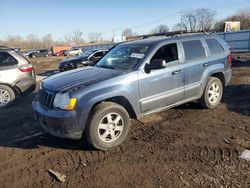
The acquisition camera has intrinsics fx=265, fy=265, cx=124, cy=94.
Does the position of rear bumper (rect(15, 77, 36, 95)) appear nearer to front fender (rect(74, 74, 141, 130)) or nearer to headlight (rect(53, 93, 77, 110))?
headlight (rect(53, 93, 77, 110))

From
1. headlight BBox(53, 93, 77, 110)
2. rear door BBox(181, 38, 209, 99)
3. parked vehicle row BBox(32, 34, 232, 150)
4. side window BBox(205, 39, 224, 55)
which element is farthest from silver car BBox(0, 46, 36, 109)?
side window BBox(205, 39, 224, 55)

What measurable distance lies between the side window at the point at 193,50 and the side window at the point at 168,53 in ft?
0.87

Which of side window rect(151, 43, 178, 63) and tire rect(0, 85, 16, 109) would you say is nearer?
side window rect(151, 43, 178, 63)

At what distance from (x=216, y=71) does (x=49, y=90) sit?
3791mm

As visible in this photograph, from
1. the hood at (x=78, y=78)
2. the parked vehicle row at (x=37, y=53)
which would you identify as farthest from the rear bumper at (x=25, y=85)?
the parked vehicle row at (x=37, y=53)

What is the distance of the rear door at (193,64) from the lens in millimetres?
5516

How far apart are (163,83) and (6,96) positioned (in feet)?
15.7

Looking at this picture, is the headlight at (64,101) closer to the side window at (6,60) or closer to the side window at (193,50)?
the side window at (193,50)

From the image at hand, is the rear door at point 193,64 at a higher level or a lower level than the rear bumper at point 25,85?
higher

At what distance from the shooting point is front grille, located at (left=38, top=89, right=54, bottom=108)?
4339 millimetres

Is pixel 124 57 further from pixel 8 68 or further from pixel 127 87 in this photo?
pixel 8 68

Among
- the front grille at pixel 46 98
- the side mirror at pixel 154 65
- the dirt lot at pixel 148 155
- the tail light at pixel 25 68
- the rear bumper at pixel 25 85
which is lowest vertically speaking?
the dirt lot at pixel 148 155

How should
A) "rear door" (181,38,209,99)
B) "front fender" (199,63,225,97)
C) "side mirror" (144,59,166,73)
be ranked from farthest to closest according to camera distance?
1. "front fender" (199,63,225,97)
2. "rear door" (181,38,209,99)
3. "side mirror" (144,59,166,73)

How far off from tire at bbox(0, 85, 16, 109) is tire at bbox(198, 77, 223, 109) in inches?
202
